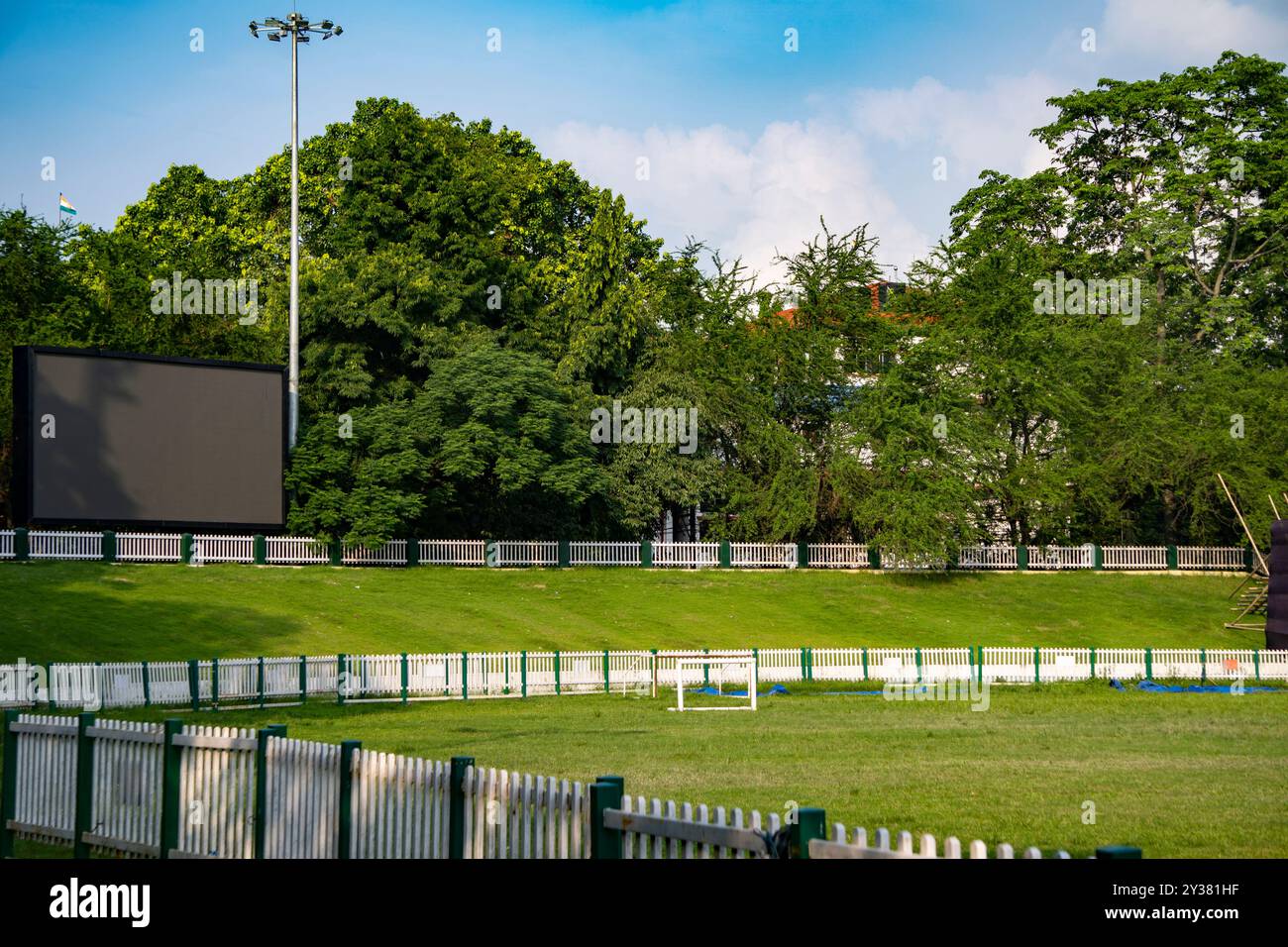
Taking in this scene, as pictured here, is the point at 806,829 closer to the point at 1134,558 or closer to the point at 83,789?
the point at 83,789

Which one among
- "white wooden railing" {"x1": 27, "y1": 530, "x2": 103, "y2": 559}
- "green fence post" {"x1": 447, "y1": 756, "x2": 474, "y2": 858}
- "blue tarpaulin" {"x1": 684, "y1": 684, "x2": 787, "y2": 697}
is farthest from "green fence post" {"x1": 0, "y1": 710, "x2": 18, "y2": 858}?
"white wooden railing" {"x1": 27, "y1": 530, "x2": 103, "y2": 559}

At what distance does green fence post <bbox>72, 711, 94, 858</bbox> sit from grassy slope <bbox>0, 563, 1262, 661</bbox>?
22.6 metres

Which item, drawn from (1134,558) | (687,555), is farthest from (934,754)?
(1134,558)

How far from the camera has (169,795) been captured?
13039 mm

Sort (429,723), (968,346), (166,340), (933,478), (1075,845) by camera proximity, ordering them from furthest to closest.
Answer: (968,346) < (933,478) < (166,340) < (429,723) < (1075,845)

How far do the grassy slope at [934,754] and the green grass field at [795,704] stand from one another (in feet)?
0.19

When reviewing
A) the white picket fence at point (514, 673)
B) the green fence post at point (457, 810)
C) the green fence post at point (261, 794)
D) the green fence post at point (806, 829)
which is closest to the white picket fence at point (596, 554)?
the white picket fence at point (514, 673)

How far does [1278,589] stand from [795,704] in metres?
21.7

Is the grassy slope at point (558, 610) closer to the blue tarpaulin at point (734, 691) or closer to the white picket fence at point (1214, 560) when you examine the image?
the white picket fence at point (1214, 560)

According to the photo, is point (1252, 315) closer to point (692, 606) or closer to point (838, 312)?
point (838, 312)

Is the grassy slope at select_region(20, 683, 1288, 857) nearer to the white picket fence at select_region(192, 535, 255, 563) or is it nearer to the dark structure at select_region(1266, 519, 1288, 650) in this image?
the dark structure at select_region(1266, 519, 1288, 650)

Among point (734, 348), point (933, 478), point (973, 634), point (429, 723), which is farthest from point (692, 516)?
point (429, 723)

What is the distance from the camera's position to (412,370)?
58.4 metres

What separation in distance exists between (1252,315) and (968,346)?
21358mm
